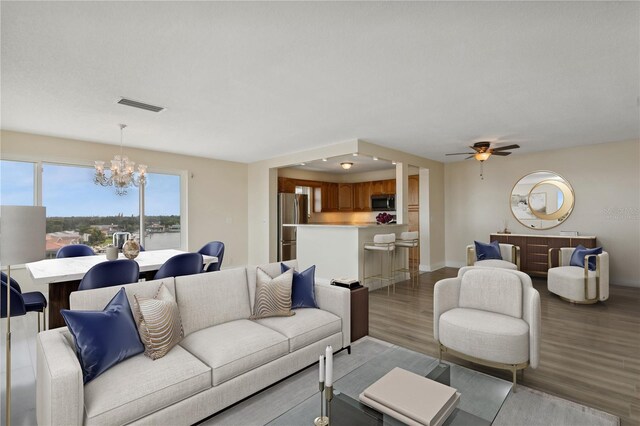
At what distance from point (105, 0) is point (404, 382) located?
279 centimetres

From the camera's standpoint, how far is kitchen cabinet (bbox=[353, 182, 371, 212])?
9078 mm

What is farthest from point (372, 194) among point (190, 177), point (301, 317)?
point (301, 317)

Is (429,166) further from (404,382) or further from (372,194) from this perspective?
(404,382)

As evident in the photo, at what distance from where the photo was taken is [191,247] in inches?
267

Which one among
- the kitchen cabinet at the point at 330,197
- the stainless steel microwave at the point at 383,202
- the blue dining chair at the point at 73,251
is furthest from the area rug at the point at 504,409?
the kitchen cabinet at the point at 330,197

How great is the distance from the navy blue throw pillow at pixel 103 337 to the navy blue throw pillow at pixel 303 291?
128cm

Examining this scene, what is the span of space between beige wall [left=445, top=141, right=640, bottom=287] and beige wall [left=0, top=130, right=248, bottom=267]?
18.1 ft

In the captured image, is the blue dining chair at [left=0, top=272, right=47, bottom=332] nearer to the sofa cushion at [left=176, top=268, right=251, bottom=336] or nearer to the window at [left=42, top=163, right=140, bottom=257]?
the sofa cushion at [left=176, top=268, right=251, bottom=336]

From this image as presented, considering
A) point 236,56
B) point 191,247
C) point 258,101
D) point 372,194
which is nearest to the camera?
point 236,56

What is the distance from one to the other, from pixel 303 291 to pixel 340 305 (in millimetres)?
362

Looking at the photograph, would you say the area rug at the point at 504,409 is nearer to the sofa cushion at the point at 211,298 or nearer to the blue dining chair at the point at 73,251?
the sofa cushion at the point at 211,298

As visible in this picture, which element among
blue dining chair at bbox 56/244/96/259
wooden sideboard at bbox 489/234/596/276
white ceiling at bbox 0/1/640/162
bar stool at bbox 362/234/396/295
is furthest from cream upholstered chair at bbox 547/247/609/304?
blue dining chair at bbox 56/244/96/259

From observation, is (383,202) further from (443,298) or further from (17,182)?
(17,182)

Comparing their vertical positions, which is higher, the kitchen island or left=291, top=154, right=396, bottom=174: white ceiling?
left=291, top=154, right=396, bottom=174: white ceiling
